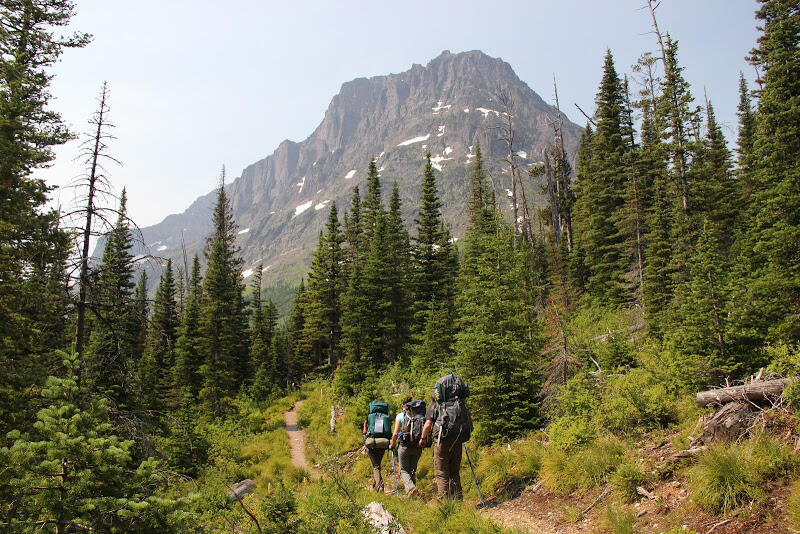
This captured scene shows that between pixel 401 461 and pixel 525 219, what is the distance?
99.4 ft

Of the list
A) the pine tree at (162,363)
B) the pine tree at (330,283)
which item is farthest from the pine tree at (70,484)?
the pine tree at (330,283)

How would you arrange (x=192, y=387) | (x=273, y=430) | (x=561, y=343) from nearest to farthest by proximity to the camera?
(x=561, y=343) → (x=273, y=430) → (x=192, y=387)

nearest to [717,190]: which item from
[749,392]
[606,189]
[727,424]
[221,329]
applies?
[606,189]

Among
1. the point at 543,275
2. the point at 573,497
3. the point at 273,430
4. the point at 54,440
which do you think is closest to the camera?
the point at 54,440

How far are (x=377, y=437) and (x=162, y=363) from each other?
35964 millimetres

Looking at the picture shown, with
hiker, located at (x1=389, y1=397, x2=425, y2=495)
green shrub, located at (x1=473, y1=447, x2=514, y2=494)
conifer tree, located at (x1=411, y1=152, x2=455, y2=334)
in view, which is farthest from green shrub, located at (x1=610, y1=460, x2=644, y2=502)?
conifer tree, located at (x1=411, y1=152, x2=455, y2=334)

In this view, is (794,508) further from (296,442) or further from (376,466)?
(296,442)

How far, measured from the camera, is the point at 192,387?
33.2 meters

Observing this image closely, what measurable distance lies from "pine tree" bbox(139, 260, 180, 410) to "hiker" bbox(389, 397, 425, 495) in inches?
649

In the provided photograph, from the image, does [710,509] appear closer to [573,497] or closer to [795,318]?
[573,497]

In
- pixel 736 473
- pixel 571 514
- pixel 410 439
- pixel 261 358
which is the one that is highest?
pixel 736 473

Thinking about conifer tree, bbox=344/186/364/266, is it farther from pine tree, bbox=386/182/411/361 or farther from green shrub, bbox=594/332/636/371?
green shrub, bbox=594/332/636/371

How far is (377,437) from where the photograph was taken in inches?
408

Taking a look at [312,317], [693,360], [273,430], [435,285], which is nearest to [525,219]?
[435,285]
